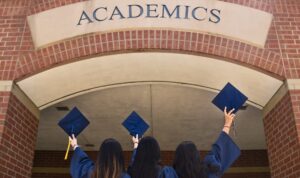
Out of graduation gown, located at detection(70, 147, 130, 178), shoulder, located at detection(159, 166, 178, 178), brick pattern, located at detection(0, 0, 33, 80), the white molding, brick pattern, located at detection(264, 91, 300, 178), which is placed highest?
brick pattern, located at detection(0, 0, 33, 80)

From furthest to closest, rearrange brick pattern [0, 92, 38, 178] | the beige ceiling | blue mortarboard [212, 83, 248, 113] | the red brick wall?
the red brick wall < the beige ceiling < brick pattern [0, 92, 38, 178] < blue mortarboard [212, 83, 248, 113]

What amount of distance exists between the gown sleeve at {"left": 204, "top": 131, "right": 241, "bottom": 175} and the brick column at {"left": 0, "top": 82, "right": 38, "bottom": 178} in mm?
3173

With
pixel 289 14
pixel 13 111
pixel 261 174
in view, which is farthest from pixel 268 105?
pixel 261 174

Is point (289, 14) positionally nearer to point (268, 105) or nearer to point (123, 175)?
point (268, 105)

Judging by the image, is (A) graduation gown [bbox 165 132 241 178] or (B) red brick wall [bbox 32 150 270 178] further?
(B) red brick wall [bbox 32 150 270 178]

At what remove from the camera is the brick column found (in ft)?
17.9

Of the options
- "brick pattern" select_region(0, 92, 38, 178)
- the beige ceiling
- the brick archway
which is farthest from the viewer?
the beige ceiling

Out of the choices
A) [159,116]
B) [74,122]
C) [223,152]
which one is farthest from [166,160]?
[223,152]

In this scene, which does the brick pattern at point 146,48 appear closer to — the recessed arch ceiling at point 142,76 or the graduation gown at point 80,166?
the recessed arch ceiling at point 142,76

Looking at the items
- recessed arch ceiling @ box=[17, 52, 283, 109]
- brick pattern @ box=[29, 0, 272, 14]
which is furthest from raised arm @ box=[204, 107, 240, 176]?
brick pattern @ box=[29, 0, 272, 14]

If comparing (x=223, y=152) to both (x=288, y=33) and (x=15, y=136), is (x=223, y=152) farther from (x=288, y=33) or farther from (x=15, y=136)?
(x=15, y=136)

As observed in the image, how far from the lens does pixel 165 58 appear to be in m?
5.93

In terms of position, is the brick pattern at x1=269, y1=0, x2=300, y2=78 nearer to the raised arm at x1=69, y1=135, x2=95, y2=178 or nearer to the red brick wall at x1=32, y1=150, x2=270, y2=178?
the raised arm at x1=69, y1=135, x2=95, y2=178

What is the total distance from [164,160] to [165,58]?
5195 millimetres
